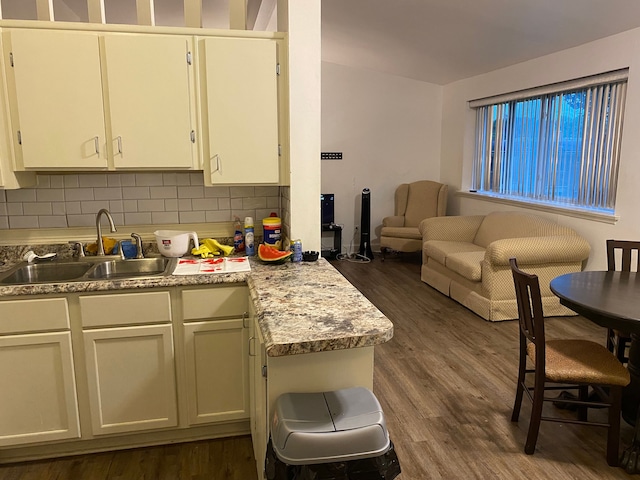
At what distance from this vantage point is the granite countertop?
1.51 metres

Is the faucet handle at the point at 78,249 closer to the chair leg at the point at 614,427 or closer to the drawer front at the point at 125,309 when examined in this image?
the drawer front at the point at 125,309

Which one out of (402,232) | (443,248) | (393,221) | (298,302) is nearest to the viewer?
(298,302)

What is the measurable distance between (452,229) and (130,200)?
12.2 feet

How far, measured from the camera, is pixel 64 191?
8.77ft

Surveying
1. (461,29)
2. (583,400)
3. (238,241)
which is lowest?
(583,400)

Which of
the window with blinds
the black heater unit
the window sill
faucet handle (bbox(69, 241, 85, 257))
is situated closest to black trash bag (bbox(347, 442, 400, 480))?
faucet handle (bbox(69, 241, 85, 257))

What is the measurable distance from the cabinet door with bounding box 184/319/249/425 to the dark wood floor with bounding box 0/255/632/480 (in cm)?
19

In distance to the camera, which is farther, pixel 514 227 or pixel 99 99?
pixel 514 227

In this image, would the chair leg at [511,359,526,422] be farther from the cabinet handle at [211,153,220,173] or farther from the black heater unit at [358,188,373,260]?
the black heater unit at [358,188,373,260]

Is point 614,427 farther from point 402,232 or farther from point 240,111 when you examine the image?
point 402,232

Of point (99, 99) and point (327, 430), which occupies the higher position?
point (99, 99)

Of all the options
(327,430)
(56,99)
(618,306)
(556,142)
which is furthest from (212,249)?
(556,142)

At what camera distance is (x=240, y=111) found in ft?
7.98

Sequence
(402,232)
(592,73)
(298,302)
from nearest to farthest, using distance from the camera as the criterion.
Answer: (298,302) < (592,73) < (402,232)
